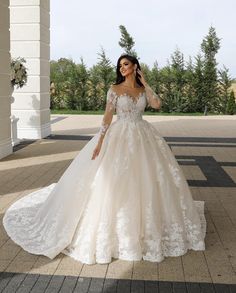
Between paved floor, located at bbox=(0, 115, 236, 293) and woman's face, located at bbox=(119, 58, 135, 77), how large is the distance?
179cm

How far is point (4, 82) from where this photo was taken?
30.5ft

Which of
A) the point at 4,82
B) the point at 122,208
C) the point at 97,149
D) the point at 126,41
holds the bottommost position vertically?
the point at 122,208

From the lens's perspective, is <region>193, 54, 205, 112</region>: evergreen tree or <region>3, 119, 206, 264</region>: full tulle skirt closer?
<region>3, 119, 206, 264</region>: full tulle skirt

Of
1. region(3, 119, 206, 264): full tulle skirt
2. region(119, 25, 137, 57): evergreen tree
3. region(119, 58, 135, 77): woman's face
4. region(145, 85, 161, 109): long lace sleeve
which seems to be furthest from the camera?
region(119, 25, 137, 57): evergreen tree

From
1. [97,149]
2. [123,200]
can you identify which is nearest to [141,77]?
[97,149]

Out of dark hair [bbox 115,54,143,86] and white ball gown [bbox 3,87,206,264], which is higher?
dark hair [bbox 115,54,143,86]

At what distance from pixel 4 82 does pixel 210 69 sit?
15.5 metres

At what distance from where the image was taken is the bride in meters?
3.85

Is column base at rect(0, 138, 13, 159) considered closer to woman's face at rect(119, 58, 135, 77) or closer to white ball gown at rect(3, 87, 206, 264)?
white ball gown at rect(3, 87, 206, 264)

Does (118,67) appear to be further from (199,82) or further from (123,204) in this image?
(199,82)

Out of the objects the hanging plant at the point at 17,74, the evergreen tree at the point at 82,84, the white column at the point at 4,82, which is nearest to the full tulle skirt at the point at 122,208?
the white column at the point at 4,82

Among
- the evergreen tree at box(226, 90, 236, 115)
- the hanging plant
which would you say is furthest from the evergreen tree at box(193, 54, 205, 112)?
the hanging plant

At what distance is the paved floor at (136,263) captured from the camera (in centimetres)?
338

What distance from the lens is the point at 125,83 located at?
4.14m
